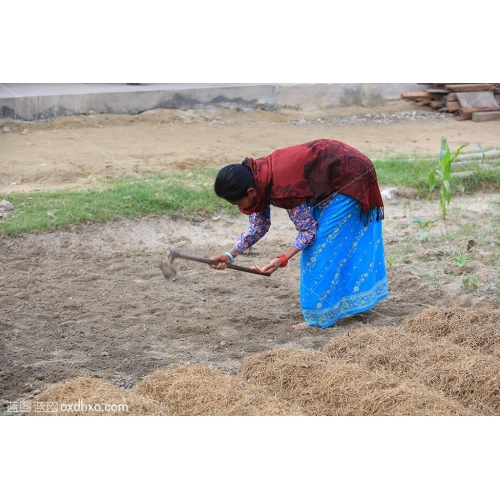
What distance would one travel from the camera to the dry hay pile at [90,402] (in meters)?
2.70

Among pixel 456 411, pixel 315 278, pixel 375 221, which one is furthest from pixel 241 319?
pixel 456 411

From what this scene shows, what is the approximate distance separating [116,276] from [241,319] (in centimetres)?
96

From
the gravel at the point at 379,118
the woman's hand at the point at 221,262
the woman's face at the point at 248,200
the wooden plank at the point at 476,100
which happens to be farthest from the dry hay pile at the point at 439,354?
the gravel at the point at 379,118

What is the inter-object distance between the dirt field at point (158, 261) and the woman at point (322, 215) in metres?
0.18

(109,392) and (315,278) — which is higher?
(315,278)

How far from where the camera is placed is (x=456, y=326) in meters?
3.54

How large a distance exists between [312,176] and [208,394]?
1.17m

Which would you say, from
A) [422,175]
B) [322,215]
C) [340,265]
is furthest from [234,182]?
[422,175]

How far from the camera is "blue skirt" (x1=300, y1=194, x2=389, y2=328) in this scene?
3600 mm

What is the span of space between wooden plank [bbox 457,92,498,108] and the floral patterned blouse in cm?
148

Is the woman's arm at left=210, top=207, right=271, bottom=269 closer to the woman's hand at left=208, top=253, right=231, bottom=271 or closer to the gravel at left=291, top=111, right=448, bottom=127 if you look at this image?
the woman's hand at left=208, top=253, right=231, bottom=271

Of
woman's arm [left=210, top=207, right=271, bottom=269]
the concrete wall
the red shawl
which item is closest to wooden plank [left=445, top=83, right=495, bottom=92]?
the concrete wall

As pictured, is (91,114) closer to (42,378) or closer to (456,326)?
(42,378)

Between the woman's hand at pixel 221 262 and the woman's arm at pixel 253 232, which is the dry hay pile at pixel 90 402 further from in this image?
the woman's arm at pixel 253 232
